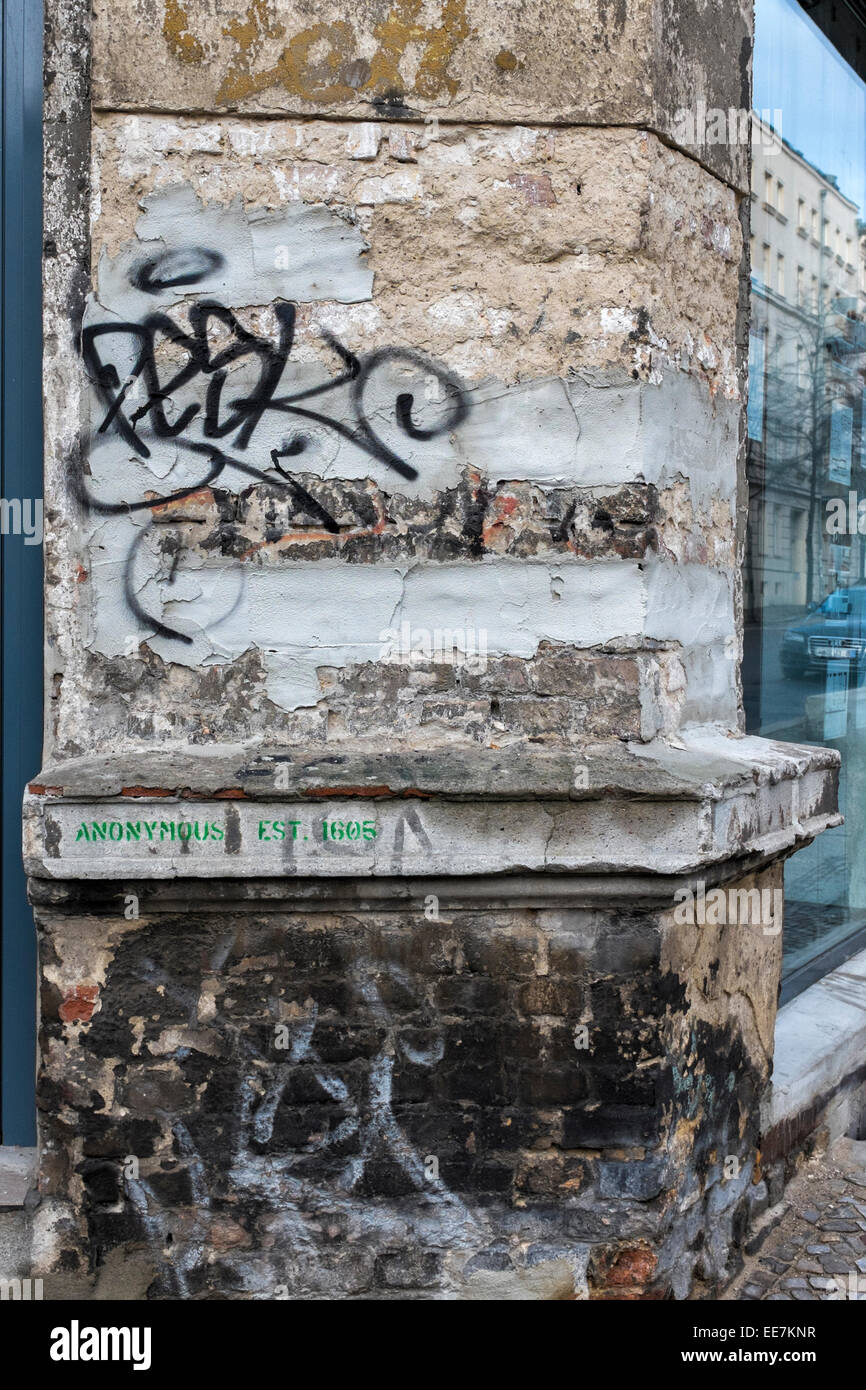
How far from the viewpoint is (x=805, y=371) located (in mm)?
5488

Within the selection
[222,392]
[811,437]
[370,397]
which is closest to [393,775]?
[370,397]

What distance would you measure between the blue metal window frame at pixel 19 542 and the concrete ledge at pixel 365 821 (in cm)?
62

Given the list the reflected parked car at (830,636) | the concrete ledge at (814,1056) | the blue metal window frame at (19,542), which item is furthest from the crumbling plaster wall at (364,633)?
the reflected parked car at (830,636)

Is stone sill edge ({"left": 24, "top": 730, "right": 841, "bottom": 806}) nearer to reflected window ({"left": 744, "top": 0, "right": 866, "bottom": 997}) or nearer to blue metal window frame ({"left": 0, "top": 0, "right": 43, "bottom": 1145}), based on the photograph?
blue metal window frame ({"left": 0, "top": 0, "right": 43, "bottom": 1145})

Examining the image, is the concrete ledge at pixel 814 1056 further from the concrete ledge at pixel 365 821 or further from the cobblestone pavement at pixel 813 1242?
the concrete ledge at pixel 365 821

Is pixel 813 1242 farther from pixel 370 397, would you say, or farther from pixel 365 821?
pixel 370 397

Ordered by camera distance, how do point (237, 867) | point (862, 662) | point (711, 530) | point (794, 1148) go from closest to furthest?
point (237, 867) → point (711, 530) → point (794, 1148) → point (862, 662)

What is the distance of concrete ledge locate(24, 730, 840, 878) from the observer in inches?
117

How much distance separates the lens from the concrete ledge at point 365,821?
2.98 m

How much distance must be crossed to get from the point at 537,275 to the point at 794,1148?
3.00 m

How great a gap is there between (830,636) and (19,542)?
3906 millimetres

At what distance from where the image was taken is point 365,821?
3.00m
